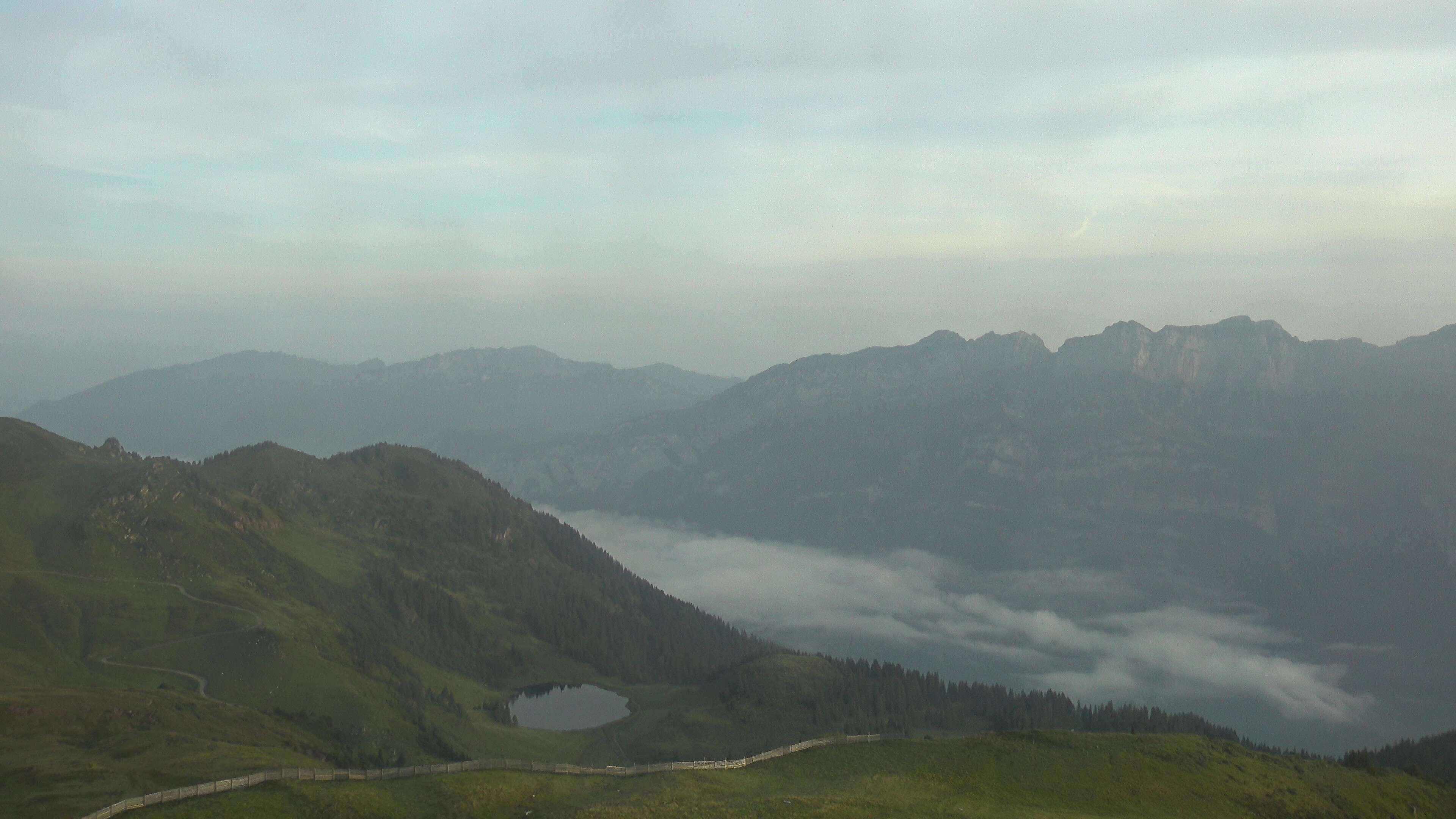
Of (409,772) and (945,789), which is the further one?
(945,789)

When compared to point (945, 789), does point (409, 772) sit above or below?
below

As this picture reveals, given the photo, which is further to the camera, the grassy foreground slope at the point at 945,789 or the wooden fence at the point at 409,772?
the grassy foreground slope at the point at 945,789

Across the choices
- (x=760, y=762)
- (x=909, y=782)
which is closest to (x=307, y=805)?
(x=760, y=762)

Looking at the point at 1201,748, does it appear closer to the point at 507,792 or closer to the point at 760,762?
Answer: the point at 760,762

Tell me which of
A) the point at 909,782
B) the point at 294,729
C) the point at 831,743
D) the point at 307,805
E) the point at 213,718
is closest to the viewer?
the point at 307,805
